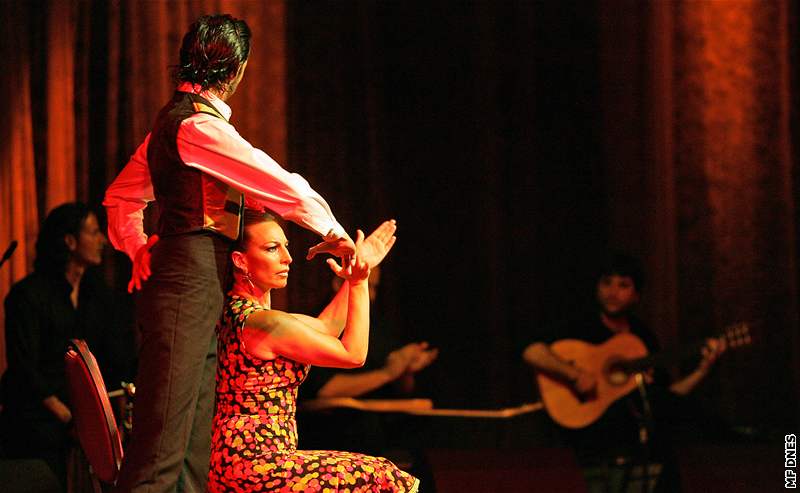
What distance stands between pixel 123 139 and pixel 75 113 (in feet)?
0.75

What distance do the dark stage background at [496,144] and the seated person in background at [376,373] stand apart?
2.30 ft

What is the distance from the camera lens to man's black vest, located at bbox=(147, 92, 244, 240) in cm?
242

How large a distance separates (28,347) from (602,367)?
2.22 meters

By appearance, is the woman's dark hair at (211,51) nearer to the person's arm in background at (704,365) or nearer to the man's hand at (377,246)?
the man's hand at (377,246)

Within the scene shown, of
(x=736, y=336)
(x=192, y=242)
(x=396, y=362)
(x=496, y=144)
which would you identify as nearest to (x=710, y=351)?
(x=736, y=336)

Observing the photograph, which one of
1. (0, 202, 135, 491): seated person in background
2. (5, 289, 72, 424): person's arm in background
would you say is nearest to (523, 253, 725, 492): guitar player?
(0, 202, 135, 491): seated person in background

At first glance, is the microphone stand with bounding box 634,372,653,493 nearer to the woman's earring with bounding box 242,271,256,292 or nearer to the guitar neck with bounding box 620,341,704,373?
the guitar neck with bounding box 620,341,704,373

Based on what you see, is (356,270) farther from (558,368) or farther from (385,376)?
(558,368)

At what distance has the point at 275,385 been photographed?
88.0 inches

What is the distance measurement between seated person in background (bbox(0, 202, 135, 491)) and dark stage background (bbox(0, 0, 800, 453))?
0.43m

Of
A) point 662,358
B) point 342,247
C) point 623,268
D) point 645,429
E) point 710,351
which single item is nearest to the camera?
point 342,247

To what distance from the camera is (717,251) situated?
202 inches

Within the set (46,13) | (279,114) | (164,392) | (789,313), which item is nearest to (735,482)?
(789,313)

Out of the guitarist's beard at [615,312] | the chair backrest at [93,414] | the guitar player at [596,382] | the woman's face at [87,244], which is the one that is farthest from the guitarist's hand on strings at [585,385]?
the chair backrest at [93,414]
